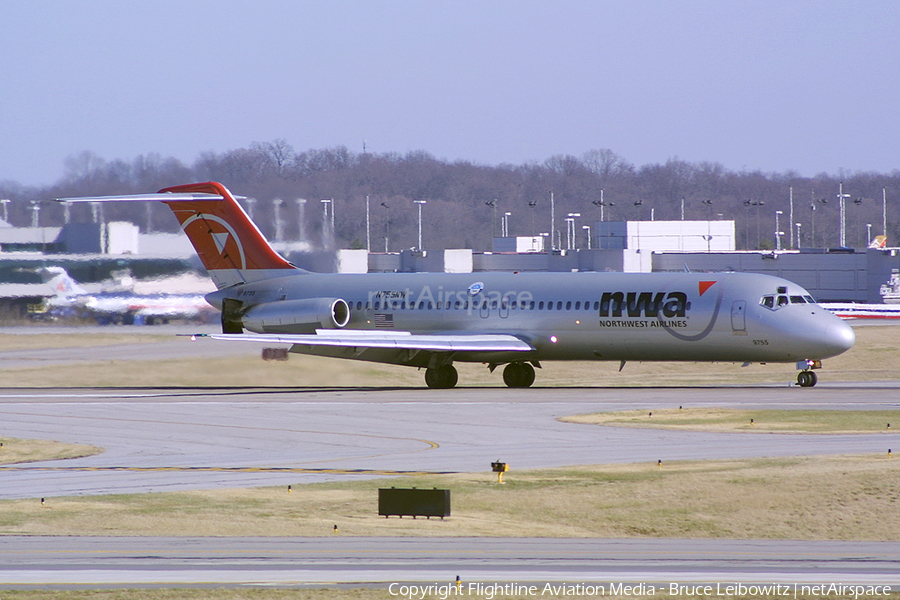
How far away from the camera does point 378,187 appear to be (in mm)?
99938

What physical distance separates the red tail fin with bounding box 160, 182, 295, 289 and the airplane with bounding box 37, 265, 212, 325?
9.48 feet

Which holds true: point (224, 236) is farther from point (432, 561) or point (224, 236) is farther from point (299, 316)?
point (432, 561)

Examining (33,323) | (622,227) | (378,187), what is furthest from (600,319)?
(622,227)

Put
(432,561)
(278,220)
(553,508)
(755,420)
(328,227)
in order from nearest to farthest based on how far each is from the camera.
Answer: (432,561) → (553,508) → (755,420) → (278,220) → (328,227)

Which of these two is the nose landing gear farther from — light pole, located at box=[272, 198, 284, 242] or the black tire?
light pole, located at box=[272, 198, 284, 242]

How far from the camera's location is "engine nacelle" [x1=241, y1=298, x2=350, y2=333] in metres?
48.2

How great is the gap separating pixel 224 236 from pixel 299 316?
4.76 metres

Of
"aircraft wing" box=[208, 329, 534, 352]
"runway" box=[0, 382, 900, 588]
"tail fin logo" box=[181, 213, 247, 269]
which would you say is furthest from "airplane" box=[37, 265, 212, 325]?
"aircraft wing" box=[208, 329, 534, 352]

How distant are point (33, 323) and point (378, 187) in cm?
5114

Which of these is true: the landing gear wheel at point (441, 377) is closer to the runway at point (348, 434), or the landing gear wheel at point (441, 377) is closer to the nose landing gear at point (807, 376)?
the runway at point (348, 434)

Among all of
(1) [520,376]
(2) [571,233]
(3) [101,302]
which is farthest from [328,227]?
(2) [571,233]

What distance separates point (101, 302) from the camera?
5134cm

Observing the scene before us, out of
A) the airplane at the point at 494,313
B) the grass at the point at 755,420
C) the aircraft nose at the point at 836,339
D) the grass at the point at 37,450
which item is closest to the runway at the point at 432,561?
the grass at the point at 37,450

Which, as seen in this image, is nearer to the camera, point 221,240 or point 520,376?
point 520,376
